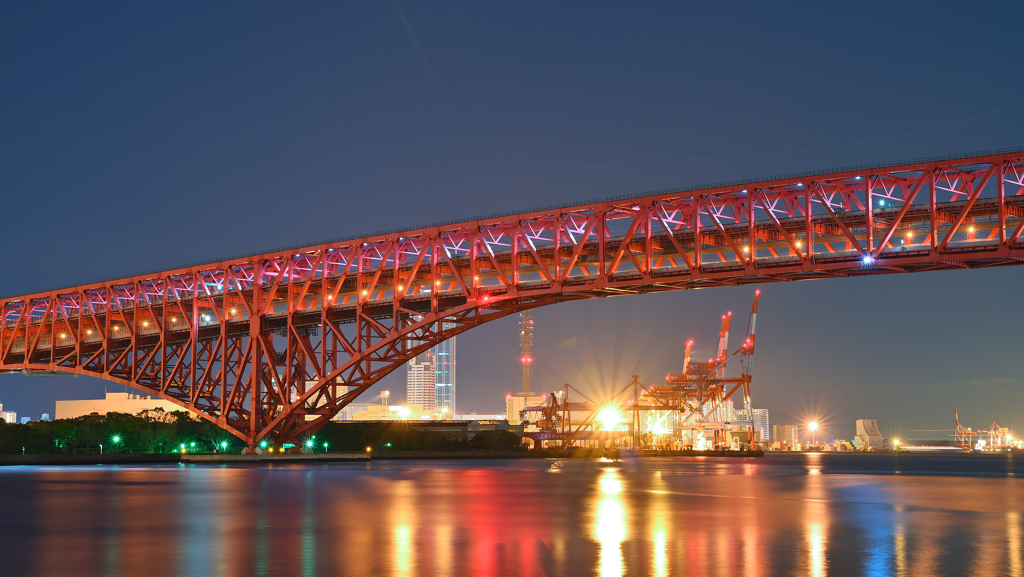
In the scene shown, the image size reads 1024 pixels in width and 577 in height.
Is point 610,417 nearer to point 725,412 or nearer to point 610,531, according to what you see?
point 725,412

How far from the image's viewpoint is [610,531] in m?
20.1

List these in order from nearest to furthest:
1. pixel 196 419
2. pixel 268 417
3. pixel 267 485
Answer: pixel 267 485 < pixel 268 417 < pixel 196 419

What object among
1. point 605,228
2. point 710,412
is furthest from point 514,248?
point 710,412

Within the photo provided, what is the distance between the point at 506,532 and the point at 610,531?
2183mm

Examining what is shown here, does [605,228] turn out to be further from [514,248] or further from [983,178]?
[983,178]

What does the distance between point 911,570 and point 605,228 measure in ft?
142

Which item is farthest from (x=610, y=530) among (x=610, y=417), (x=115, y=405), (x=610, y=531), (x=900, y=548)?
(x=115, y=405)

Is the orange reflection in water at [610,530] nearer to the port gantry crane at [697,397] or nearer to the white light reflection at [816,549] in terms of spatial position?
the white light reflection at [816,549]

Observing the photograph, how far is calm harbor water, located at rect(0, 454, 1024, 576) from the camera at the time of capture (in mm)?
15289

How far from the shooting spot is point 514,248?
61062 millimetres

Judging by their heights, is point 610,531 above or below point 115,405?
above

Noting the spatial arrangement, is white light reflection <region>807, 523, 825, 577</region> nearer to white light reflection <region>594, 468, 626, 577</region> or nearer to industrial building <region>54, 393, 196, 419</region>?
white light reflection <region>594, 468, 626, 577</region>

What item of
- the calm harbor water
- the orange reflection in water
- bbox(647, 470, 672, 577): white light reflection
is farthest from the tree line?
bbox(647, 470, 672, 577): white light reflection

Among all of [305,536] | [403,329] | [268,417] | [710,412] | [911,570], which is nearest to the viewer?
[911,570]
